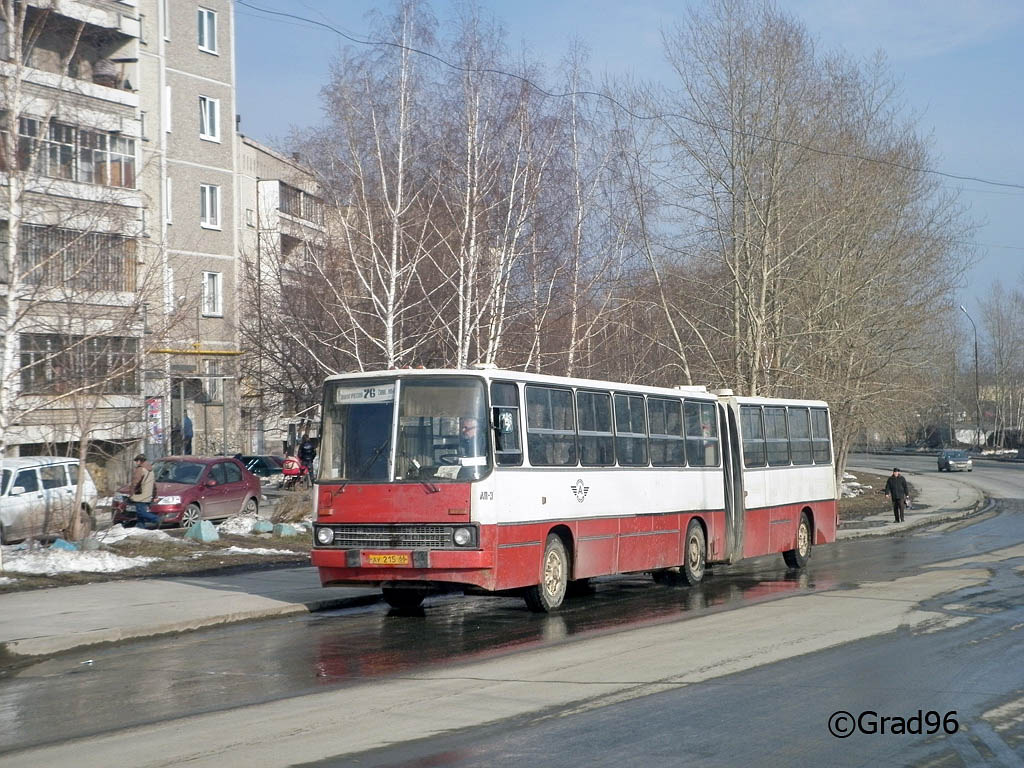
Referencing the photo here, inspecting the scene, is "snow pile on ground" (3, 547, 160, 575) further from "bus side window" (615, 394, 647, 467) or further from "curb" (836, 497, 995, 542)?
"curb" (836, 497, 995, 542)

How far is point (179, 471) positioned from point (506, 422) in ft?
52.8

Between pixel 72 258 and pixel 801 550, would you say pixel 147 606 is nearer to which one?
pixel 72 258

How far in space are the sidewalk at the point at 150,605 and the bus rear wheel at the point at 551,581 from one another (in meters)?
2.76

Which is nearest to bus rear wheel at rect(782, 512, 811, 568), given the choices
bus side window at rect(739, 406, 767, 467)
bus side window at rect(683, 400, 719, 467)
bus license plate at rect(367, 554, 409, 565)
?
bus side window at rect(739, 406, 767, 467)

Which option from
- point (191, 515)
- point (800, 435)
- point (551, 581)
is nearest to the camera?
point (551, 581)

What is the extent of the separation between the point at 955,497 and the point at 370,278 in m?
32.6

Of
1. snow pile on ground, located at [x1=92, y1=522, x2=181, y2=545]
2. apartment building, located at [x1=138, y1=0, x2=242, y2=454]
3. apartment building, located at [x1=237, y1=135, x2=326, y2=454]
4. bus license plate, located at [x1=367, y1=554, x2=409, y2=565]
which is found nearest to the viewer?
bus license plate, located at [x1=367, y1=554, x2=409, y2=565]

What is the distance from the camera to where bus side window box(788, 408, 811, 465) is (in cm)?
2330

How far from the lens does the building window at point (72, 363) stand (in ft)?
58.5

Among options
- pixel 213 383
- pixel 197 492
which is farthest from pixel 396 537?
pixel 213 383

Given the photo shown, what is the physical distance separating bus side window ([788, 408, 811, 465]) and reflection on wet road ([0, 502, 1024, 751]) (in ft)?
12.8

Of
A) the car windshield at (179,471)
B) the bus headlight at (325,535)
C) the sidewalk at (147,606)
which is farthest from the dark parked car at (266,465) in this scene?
the bus headlight at (325,535)

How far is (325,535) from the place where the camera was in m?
14.1

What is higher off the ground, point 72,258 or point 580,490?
point 72,258
